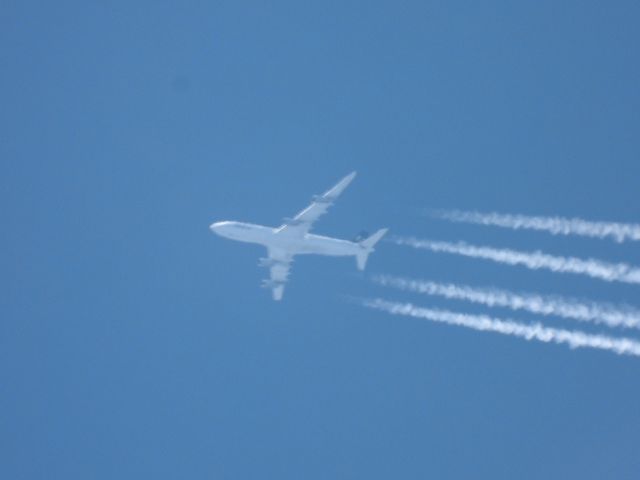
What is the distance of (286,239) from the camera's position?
6931 centimetres

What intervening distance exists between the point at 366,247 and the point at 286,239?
610cm

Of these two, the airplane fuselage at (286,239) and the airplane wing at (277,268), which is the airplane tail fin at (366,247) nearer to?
the airplane fuselage at (286,239)

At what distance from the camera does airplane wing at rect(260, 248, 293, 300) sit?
238 ft

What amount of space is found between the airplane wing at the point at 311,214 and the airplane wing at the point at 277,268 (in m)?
3.03

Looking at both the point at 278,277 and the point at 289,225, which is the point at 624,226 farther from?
the point at 278,277

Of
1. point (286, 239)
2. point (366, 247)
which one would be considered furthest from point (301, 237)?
point (366, 247)

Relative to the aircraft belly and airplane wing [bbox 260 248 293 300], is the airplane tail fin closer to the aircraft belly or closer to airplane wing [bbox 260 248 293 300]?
the aircraft belly

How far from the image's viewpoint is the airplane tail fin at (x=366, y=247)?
6981cm

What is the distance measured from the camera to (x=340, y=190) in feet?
217

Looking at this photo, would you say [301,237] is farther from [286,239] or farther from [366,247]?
[366,247]

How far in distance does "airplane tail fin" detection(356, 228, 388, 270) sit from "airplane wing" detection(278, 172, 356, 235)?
4.19 m

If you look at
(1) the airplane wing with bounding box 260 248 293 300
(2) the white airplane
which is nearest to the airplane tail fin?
(2) the white airplane

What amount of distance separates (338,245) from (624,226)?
22.5 m

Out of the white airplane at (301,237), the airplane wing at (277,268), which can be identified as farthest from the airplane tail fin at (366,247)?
the airplane wing at (277,268)
